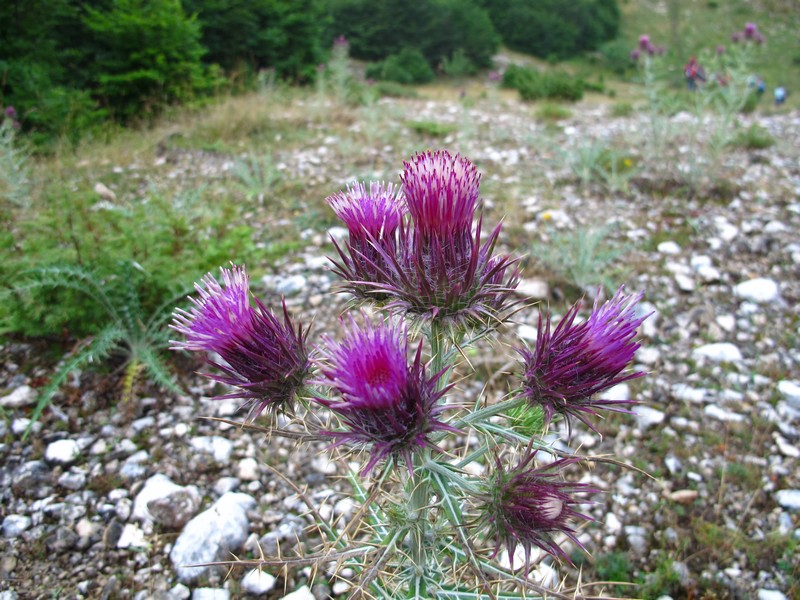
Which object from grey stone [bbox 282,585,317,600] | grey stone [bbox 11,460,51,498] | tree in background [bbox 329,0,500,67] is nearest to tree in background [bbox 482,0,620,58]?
tree in background [bbox 329,0,500,67]

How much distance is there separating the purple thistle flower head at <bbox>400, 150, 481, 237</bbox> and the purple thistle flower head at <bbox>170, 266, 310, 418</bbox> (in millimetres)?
500

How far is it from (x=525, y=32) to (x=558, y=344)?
39672mm

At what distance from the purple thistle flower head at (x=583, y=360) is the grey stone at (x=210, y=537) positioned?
1.67 metres

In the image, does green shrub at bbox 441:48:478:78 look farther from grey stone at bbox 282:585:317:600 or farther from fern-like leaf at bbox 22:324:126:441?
grey stone at bbox 282:585:317:600

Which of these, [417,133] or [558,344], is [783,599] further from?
[417,133]

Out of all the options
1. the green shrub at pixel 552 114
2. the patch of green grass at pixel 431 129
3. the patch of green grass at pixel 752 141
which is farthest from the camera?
the green shrub at pixel 552 114

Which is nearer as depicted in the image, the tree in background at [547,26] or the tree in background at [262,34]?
the tree in background at [262,34]

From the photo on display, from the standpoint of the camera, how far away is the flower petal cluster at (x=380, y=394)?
131 centimetres

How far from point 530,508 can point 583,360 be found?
44cm

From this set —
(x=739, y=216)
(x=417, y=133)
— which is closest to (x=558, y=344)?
(x=739, y=216)

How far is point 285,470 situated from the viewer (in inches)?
113

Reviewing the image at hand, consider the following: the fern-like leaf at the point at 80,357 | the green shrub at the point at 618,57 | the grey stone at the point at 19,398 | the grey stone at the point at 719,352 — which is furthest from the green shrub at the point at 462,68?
the grey stone at the point at 19,398

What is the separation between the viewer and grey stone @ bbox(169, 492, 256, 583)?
2359 mm

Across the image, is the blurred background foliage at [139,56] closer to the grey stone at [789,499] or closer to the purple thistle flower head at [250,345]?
the purple thistle flower head at [250,345]
